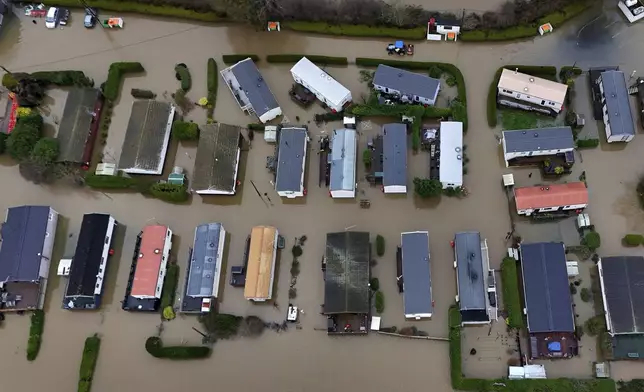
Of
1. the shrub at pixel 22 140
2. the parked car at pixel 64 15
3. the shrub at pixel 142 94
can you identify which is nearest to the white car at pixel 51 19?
the parked car at pixel 64 15

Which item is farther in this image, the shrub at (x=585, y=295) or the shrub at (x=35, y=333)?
the shrub at (x=35, y=333)

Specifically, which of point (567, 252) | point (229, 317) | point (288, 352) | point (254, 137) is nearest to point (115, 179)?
point (254, 137)

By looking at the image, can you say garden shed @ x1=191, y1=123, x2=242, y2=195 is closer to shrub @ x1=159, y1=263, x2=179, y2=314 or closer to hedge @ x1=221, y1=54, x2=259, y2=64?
shrub @ x1=159, y1=263, x2=179, y2=314

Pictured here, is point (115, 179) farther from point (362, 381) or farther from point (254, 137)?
point (362, 381)

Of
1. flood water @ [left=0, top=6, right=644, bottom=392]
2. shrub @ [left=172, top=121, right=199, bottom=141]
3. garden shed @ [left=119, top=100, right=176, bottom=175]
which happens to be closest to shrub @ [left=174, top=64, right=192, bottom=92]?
flood water @ [left=0, top=6, right=644, bottom=392]

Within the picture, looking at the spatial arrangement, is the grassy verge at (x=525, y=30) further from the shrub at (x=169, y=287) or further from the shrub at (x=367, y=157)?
the shrub at (x=169, y=287)

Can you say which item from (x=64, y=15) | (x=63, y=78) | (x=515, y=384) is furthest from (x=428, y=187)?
(x=64, y=15)

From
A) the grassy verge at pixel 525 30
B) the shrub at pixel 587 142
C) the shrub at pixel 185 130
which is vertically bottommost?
the shrub at pixel 587 142
